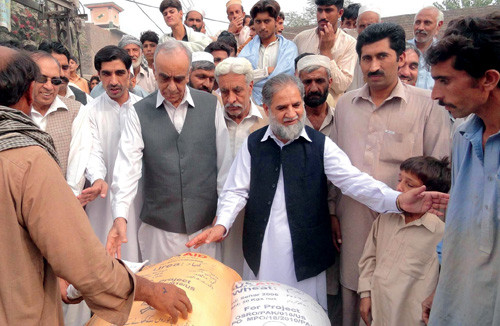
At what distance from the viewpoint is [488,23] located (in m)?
1.57

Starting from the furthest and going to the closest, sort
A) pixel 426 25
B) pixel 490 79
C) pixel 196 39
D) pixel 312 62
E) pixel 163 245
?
pixel 196 39, pixel 426 25, pixel 312 62, pixel 163 245, pixel 490 79

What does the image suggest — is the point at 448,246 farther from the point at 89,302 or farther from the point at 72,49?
the point at 72,49

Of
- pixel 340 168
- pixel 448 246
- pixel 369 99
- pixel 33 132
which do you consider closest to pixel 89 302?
pixel 33 132

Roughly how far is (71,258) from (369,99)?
2.19 meters

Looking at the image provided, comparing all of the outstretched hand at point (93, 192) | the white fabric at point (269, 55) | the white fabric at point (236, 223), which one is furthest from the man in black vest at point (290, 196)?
the white fabric at point (269, 55)

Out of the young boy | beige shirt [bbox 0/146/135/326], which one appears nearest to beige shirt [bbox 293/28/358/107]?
the young boy

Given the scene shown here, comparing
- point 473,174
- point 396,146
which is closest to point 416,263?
point 396,146

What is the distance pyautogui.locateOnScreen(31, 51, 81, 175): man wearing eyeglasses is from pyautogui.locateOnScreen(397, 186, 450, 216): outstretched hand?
2.54 metres

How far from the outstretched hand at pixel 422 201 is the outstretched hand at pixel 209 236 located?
3.68 feet

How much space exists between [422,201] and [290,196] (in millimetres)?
800

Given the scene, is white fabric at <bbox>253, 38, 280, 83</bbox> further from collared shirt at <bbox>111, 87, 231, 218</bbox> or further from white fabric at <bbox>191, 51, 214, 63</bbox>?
collared shirt at <bbox>111, 87, 231, 218</bbox>

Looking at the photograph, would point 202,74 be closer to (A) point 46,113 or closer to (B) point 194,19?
(A) point 46,113

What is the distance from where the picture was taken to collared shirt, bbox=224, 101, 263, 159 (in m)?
3.44

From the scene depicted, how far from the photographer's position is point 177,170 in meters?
3.03
